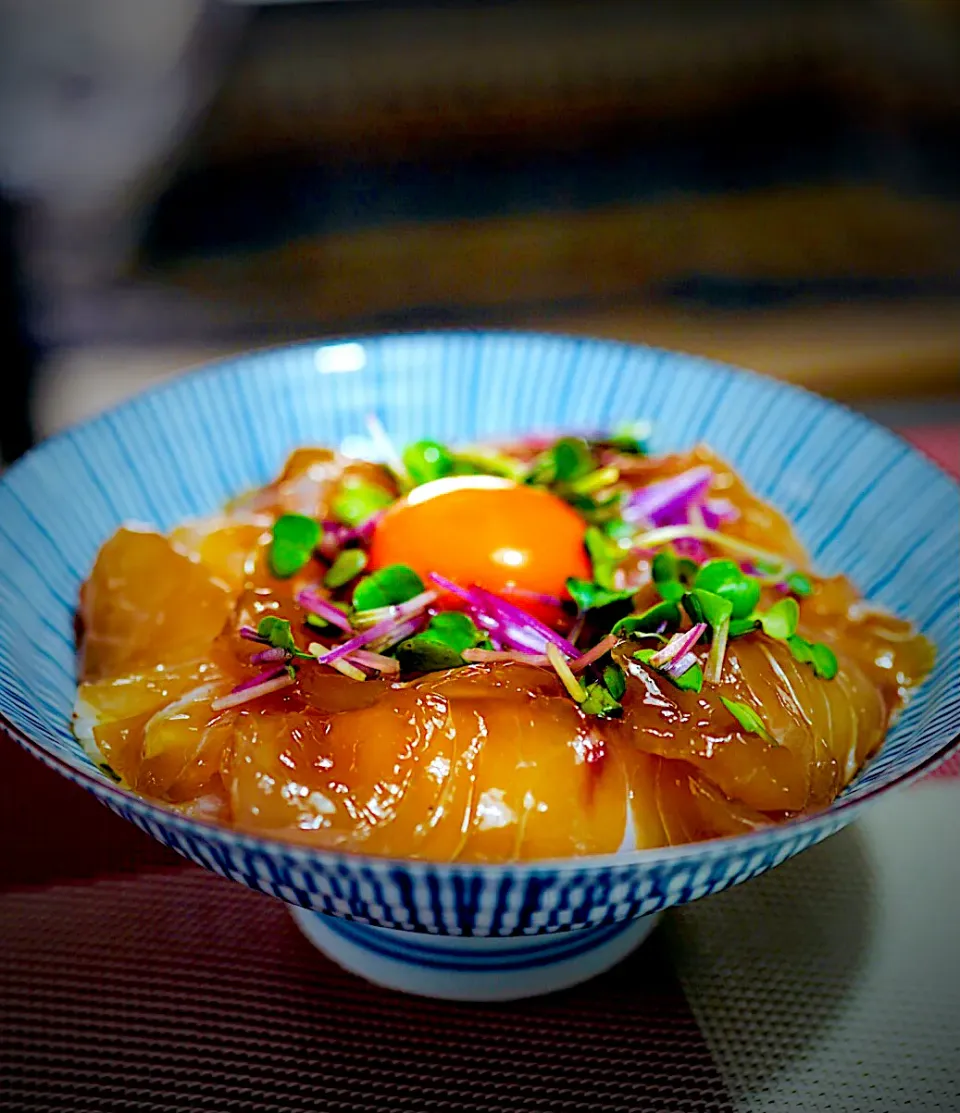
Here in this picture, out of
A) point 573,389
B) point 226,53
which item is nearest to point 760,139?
point 226,53

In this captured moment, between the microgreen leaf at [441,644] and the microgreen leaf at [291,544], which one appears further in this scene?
the microgreen leaf at [291,544]

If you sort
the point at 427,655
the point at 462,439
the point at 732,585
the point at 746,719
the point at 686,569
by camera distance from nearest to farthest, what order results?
the point at 746,719 < the point at 427,655 < the point at 732,585 < the point at 686,569 < the point at 462,439

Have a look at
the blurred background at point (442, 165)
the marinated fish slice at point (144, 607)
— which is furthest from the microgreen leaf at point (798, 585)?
the blurred background at point (442, 165)

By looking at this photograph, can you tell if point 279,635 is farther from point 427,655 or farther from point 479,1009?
point 479,1009

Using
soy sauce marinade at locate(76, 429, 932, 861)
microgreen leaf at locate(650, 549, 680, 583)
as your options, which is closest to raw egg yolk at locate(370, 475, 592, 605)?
soy sauce marinade at locate(76, 429, 932, 861)

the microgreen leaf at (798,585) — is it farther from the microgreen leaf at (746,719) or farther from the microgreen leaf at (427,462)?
the microgreen leaf at (427,462)

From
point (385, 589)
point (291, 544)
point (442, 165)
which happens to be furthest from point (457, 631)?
point (442, 165)

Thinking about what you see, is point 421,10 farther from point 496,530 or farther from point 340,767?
point 340,767
